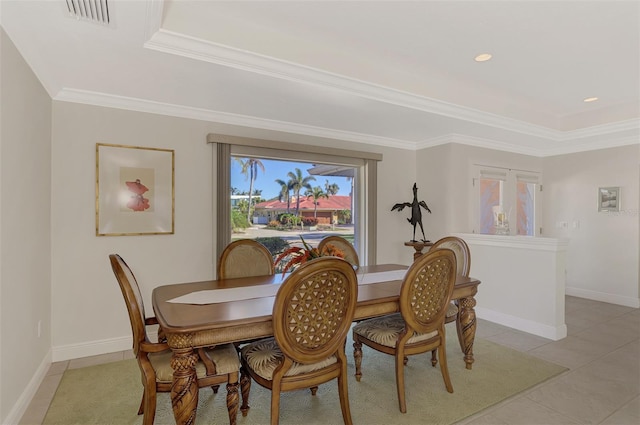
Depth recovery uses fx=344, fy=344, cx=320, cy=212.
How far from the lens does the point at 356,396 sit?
2426 mm

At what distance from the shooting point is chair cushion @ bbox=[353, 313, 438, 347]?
2350mm

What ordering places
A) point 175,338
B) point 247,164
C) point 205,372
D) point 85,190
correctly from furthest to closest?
1. point 247,164
2. point 85,190
3. point 205,372
4. point 175,338

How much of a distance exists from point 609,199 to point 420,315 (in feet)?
14.8

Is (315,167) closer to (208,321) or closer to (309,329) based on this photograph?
(309,329)

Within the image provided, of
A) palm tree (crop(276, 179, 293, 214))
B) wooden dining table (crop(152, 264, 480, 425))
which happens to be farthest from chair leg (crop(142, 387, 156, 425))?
palm tree (crop(276, 179, 293, 214))

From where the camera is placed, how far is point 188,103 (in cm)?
335

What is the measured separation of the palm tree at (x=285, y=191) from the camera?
14.1ft

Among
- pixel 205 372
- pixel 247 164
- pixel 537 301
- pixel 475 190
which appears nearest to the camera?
pixel 205 372

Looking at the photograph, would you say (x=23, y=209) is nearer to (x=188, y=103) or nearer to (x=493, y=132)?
(x=188, y=103)

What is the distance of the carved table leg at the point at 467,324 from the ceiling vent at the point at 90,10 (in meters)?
3.12

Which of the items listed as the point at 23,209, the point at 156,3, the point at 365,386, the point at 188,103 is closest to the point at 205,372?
the point at 365,386

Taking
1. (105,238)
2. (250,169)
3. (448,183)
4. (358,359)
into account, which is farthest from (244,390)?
(448,183)

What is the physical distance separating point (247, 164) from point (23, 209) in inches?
84.6

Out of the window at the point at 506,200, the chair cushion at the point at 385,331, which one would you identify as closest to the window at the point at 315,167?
the window at the point at 506,200
